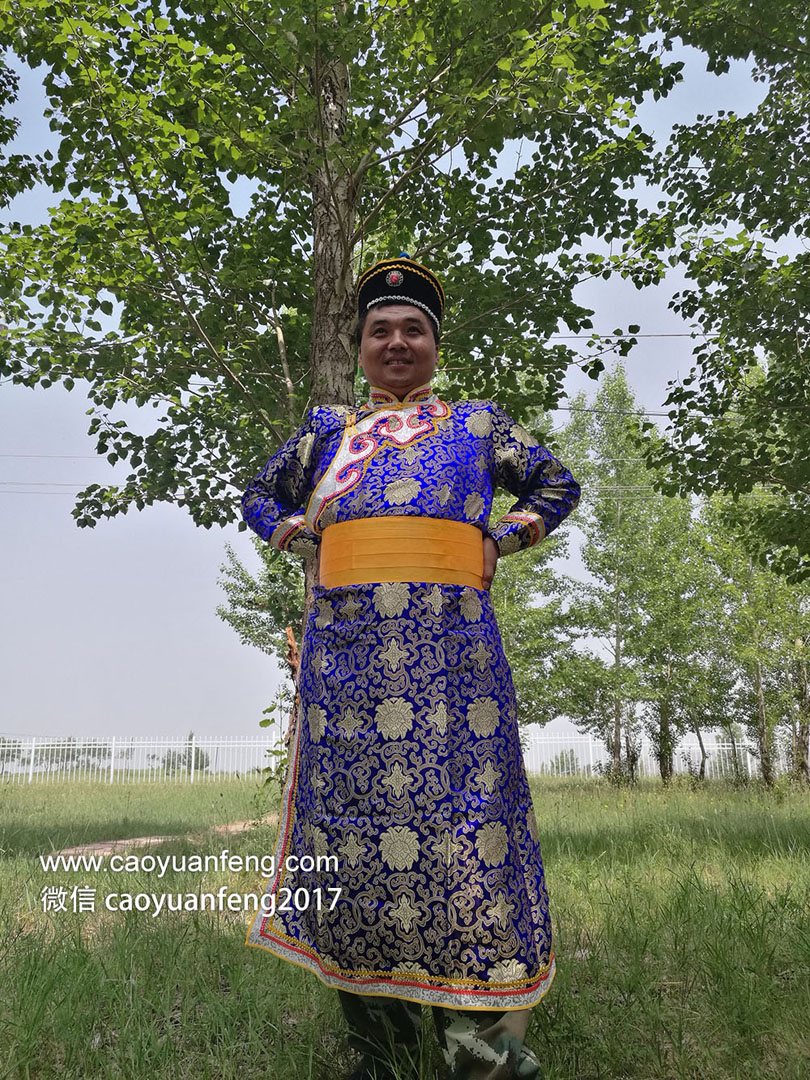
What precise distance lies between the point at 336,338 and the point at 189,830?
6.15 m

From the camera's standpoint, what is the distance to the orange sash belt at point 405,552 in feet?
7.06

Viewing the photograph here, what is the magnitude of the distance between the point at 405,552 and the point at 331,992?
1705 millimetres

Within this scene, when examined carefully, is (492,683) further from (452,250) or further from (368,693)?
(452,250)

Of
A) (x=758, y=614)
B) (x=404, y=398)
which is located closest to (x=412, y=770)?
(x=404, y=398)

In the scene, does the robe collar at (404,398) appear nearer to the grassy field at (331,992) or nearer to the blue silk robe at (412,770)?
the blue silk robe at (412,770)

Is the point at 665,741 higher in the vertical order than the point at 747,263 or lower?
lower

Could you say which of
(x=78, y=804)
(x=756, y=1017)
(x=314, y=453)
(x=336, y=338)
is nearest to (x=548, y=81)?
(x=336, y=338)

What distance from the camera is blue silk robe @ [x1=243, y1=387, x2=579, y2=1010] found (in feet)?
6.34

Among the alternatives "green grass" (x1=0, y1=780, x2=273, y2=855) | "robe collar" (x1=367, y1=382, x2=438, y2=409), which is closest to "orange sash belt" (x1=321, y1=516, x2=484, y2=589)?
"robe collar" (x1=367, y1=382, x2=438, y2=409)

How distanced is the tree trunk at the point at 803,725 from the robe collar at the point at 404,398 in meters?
15.8

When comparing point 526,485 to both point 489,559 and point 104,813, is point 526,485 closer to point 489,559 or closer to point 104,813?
point 489,559

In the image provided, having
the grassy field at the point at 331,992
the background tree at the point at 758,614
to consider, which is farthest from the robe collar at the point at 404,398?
the background tree at the point at 758,614

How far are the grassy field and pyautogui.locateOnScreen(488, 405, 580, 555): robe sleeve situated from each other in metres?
1.42

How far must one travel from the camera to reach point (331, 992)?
283 cm
